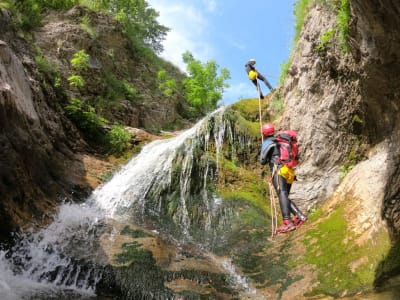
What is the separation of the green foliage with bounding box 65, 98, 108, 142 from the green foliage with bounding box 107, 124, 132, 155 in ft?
1.23

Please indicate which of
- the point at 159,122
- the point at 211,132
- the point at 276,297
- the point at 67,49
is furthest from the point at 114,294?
the point at 159,122

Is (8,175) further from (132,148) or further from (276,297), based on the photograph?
(132,148)

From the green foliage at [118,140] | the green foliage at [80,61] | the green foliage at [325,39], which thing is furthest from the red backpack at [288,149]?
the green foliage at [80,61]

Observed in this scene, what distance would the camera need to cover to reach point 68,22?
1750 centimetres

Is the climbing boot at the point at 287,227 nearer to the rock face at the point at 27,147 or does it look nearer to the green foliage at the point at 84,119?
the rock face at the point at 27,147

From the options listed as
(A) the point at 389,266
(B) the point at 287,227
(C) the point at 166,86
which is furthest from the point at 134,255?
(C) the point at 166,86

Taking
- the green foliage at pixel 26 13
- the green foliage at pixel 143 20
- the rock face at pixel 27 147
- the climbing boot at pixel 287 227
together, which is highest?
the green foliage at pixel 143 20

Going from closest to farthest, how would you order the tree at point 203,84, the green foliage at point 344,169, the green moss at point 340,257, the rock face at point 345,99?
1. the green moss at point 340,257
2. the rock face at point 345,99
3. the green foliage at point 344,169
4. the tree at point 203,84

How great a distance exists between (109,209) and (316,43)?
7.33 meters

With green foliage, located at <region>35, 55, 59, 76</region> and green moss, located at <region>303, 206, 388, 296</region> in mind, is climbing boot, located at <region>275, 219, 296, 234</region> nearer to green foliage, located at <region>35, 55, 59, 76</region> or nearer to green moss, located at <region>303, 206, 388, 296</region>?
green moss, located at <region>303, 206, 388, 296</region>

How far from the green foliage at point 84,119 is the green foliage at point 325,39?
8.00m

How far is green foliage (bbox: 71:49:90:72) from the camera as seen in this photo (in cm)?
1529

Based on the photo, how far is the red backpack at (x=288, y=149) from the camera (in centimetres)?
759

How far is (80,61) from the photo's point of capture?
1535 cm
